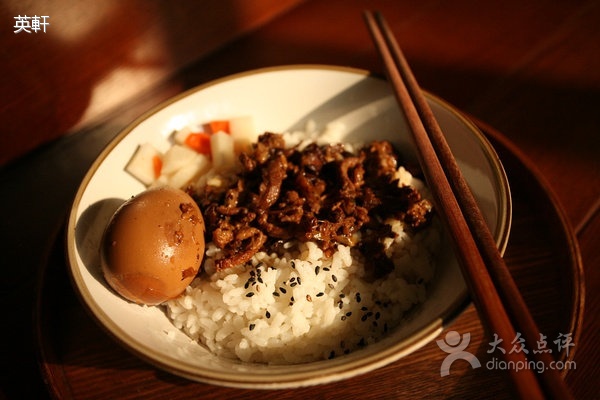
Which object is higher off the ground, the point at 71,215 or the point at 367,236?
the point at 71,215

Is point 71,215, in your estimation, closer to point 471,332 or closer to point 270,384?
point 270,384

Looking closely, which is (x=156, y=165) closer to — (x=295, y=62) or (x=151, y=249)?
(x=151, y=249)

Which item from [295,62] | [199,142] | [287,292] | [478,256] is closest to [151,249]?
[287,292]

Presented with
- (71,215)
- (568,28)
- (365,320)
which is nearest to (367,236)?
(365,320)

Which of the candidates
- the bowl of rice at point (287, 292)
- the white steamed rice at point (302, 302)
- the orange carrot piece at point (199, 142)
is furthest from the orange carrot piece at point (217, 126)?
the white steamed rice at point (302, 302)

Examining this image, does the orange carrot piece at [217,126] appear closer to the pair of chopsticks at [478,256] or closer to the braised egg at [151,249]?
the braised egg at [151,249]

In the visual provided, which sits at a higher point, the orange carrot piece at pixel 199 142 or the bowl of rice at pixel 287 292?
the orange carrot piece at pixel 199 142
